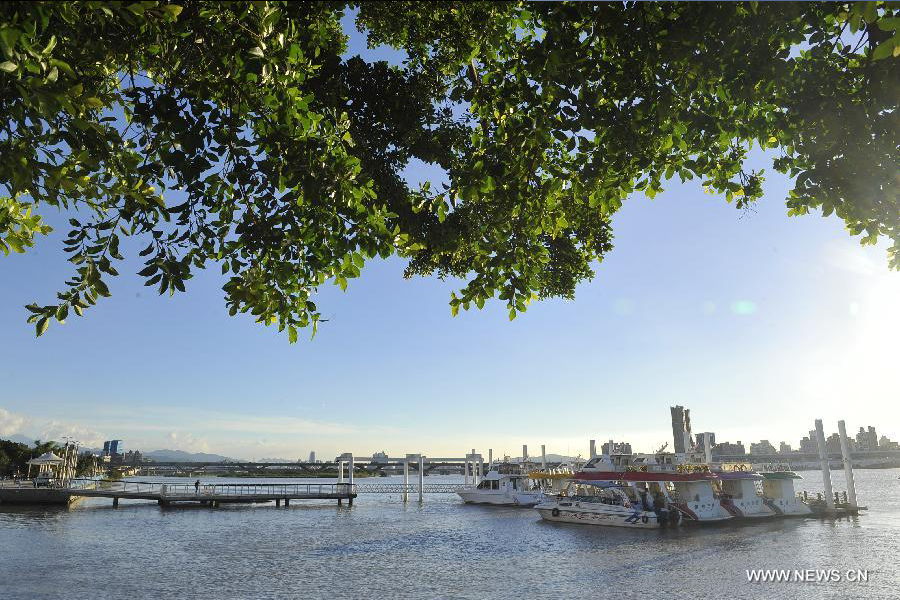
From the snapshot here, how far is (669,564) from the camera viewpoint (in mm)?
27062

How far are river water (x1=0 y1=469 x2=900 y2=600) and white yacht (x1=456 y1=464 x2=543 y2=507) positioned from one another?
1259 cm

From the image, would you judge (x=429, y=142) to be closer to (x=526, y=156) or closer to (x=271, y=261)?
(x=526, y=156)

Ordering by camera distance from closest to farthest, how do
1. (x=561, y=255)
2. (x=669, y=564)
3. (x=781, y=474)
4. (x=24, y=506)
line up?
(x=561, y=255), (x=669, y=564), (x=781, y=474), (x=24, y=506)

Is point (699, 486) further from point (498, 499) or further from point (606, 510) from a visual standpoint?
point (498, 499)

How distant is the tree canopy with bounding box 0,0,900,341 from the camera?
5.74 meters

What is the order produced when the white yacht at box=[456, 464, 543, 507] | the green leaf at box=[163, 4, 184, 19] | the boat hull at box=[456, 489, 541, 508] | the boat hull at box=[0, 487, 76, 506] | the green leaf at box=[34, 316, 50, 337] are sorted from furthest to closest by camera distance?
1. the white yacht at box=[456, 464, 543, 507]
2. the boat hull at box=[456, 489, 541, 508]
3. the boat hull at box=[0, 487, 76, 506]
4. the green leaf at box=[34, 316, 50, 337]
5. the green leaf at box=[163, 4, 184, 19]

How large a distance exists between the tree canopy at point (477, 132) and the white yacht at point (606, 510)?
117ft

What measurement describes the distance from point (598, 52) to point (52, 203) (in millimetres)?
6323

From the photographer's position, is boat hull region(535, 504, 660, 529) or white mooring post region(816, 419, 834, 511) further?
white mooring post region(816, 419, 834, 511)

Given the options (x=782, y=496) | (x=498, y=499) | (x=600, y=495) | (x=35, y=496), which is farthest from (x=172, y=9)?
(x=35, y=496)

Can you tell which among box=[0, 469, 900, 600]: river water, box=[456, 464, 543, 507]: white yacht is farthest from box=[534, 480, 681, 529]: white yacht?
box=[456, 464, 543, 507]: white yacht

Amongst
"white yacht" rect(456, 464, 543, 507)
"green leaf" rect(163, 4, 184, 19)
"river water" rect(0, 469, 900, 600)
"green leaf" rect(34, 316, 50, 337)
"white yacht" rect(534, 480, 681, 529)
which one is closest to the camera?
"green leaf" rect(163, 4, 184, 19)

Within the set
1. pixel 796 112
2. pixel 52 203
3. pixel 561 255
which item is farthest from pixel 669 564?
pixel 52 203

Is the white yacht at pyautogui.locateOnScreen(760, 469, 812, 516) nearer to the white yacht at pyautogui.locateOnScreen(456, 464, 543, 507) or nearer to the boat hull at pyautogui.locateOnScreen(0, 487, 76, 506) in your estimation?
the white yacht at pyautogui.locateOnScreen(456, 464, 543, 507)
